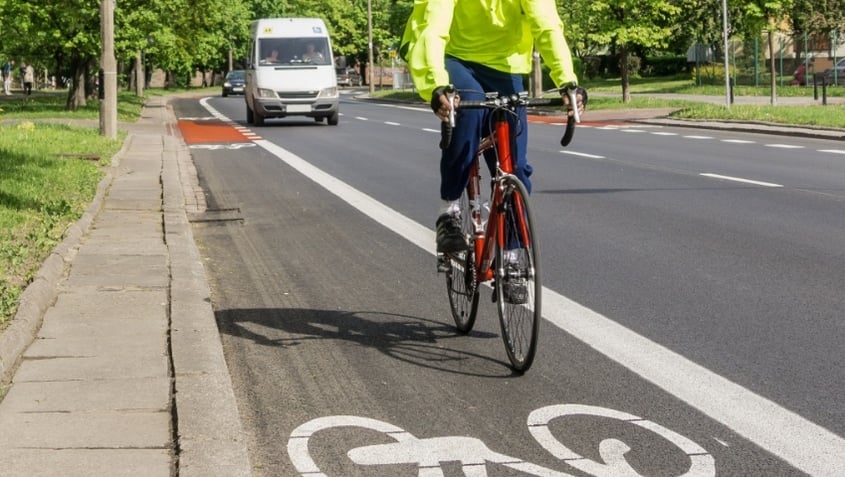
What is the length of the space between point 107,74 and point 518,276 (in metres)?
19.4

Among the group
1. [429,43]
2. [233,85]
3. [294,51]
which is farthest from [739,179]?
[233,85]

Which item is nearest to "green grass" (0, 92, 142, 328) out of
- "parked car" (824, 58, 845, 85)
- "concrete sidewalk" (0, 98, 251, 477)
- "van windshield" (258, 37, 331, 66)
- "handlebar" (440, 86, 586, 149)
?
"concrete sidewalk" (0, 98, 251, 477)

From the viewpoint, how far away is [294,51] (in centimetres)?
3544

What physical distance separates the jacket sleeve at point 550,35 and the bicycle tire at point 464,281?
0.92 m

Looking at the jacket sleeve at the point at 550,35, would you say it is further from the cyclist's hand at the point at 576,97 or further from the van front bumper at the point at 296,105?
the van front bumper at the point at 296,105

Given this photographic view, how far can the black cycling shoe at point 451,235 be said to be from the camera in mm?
6512

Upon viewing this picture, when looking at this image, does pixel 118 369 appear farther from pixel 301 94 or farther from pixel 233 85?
pixel 233 85

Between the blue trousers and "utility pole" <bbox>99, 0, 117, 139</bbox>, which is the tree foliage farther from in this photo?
the blue trousers

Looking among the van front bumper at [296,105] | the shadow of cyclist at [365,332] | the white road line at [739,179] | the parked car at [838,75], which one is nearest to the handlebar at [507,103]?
the shadow of cyclist at [365,332]

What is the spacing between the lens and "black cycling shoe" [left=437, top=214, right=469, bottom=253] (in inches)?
256

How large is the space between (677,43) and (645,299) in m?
68.7

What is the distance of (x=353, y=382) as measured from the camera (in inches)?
229

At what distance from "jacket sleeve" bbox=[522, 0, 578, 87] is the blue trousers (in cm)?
30

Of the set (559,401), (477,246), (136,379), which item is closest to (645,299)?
(477,246)
